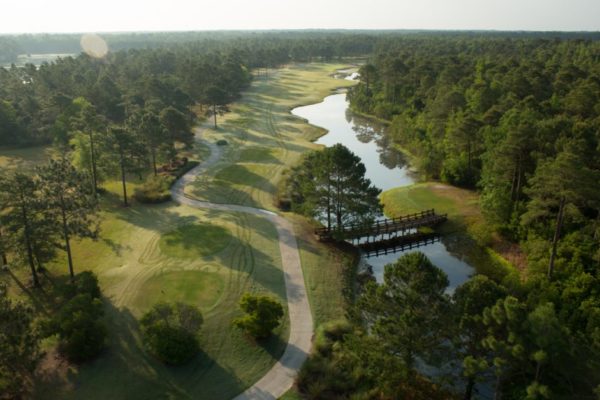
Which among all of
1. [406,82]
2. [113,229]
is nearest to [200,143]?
[113,229]

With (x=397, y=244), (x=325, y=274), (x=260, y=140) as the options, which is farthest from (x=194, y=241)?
(x=260, y=140)

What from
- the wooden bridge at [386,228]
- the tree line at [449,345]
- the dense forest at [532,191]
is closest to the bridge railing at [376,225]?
the wooden bridge at [386,228]

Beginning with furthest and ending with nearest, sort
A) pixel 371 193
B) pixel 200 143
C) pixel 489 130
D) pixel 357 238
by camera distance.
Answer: pixel 200 143 < pixel 489 130 < pixel 357 238 < pixel 371 193

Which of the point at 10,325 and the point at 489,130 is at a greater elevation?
the point at 489,130

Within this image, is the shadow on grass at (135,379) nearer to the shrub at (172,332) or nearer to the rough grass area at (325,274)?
the shrub at (172,332)

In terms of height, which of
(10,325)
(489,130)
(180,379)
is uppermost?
(489,130)

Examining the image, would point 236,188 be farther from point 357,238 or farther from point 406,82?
point 406,82

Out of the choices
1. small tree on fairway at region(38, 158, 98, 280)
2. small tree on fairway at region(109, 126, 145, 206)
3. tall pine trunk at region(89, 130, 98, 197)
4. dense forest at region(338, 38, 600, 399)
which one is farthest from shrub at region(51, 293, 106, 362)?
tall pine trunk at region(89, 130, 98, 197)
